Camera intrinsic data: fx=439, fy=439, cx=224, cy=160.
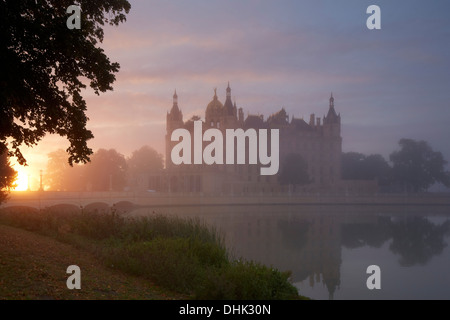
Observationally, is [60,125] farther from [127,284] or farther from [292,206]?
[292,206]

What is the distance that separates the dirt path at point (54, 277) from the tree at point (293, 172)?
77.0 m

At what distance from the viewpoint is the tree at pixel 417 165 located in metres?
94.8

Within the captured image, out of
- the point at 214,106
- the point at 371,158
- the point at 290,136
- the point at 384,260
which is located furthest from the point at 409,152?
the point at 384,260

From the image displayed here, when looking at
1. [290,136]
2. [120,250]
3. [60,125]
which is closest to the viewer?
[60,125]

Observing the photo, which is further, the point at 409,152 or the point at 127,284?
the point at 409,152

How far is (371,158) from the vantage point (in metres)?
106

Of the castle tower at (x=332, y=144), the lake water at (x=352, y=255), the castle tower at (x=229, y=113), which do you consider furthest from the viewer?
the castle tower at (x=332, y=144)

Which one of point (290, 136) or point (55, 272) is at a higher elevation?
point (290, 136)

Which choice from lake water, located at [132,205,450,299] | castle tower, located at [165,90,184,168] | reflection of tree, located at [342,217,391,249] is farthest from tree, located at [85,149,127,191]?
reflection of tree, located at [342,217,391,249]

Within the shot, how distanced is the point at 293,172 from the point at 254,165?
33.0ft

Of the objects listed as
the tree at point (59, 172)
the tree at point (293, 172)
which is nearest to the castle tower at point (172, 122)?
the tree at point (59, 172)

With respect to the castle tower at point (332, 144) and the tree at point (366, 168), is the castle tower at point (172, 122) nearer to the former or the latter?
the castle tower at point (332, 144)
